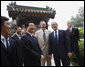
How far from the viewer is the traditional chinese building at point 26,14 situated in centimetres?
888

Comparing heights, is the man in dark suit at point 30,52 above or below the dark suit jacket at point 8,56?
below

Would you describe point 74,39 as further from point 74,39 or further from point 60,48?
point 60,48

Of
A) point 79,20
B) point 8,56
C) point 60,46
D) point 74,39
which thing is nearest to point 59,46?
point 60,46

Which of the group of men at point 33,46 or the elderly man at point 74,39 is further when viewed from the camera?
the elderly man at point 74,39

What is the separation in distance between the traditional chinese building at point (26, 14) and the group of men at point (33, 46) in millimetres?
3018

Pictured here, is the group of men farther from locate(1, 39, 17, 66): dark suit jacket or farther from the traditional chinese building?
the traditional chinese building

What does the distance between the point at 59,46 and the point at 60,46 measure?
0.10ft

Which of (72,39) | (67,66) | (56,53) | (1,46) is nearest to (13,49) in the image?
(1,46)

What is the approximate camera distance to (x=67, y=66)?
468 cm

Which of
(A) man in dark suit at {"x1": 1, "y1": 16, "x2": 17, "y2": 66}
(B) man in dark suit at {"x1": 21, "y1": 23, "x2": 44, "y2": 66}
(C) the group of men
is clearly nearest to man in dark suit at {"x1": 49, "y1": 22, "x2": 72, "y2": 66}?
(C) the group of men

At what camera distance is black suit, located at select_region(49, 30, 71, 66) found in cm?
461

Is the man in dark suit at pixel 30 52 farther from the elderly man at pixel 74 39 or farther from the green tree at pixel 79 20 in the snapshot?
the green tree at pixel 79 20

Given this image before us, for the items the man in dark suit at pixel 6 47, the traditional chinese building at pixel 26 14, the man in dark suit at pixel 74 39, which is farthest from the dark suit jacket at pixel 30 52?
the traditional chinese building at pixel 26 14

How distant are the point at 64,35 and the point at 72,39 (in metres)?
1.08
